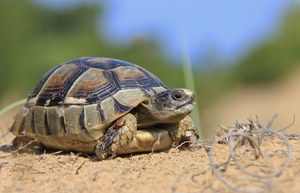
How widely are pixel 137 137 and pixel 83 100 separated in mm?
546

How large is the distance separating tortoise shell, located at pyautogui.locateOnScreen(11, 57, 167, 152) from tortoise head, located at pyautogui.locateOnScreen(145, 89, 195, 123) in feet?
0.41

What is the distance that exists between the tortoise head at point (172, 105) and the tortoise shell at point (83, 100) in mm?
124

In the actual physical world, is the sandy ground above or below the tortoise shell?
below

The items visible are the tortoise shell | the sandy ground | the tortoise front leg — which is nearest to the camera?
the sandy ground

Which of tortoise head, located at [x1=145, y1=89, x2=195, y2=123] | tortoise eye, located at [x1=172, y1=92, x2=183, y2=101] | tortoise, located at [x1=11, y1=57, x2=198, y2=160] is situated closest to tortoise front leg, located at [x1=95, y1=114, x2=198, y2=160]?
tortoise, located at [x1=11, y1=57, x2=198, y2=160]

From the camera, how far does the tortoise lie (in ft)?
17.6

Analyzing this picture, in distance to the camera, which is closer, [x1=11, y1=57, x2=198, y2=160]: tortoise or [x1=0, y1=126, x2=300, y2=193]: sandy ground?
[x1=0, y1=126, x2=300, y2=193]: sandy ground

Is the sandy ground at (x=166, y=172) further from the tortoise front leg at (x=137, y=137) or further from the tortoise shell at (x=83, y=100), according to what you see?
the tortoise shell at (x=83, y=100)

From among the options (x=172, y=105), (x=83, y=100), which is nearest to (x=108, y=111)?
(x=83, y=100)

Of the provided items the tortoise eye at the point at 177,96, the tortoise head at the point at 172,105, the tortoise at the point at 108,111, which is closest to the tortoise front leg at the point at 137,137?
the tortoise at the point at 108,111

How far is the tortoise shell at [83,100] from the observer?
17.8 ft

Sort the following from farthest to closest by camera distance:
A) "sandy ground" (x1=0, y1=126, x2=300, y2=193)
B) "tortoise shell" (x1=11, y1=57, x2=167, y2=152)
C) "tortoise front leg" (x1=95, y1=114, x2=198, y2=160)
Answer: "tortoise shell" (x1=11, y1=57, x2=167, y2=152), "tortoise front leg" (x1=95, y1=114, x2=198, y2=160), "sandy ground" (x1=0, y1=126, x2=300, y2=193)

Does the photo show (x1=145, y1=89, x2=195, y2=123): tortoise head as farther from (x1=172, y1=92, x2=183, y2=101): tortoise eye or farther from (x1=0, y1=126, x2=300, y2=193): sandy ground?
(x1=0, y1=126, x2=300, y2=193): sandy ground

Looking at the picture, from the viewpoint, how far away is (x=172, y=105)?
212 inches
